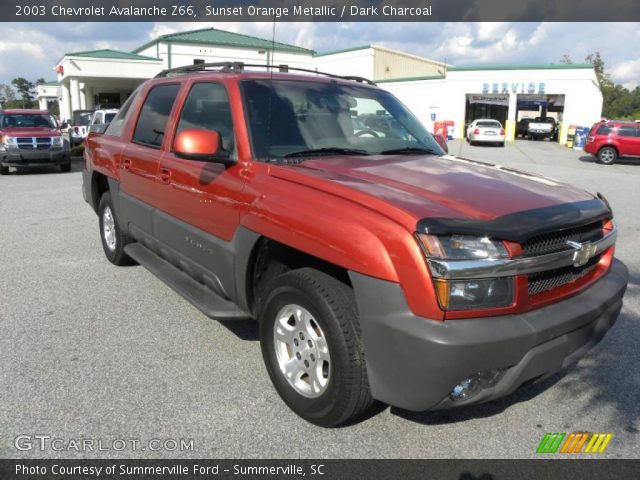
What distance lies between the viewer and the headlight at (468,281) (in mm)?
2303

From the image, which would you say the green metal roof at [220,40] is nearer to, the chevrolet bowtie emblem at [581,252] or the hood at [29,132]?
the hood at [29,132]

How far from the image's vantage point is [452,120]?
3984cm

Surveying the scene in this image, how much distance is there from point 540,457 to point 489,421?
13.7 inches

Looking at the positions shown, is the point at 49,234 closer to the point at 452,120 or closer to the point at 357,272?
the point at 357,272

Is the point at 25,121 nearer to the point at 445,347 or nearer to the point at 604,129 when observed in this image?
the point at 445,347

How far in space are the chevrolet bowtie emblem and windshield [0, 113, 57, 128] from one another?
16.8 meters

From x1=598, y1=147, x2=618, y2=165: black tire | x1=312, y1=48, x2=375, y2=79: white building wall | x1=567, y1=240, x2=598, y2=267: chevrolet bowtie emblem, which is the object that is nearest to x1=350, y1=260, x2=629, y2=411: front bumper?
x1=567, y1=240, x2=598, y2=267: chevrolet bowtie emblem

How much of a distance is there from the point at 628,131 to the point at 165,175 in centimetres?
2432

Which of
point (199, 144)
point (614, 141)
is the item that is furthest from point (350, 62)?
point (199, 144)

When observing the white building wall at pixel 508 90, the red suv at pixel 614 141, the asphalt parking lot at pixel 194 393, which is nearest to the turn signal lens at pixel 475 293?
the asphalt parking lot at pixel 194 393

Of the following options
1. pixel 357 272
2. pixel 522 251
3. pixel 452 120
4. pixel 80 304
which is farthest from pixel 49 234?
pixel 452 120

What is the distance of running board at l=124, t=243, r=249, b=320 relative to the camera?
3.41m

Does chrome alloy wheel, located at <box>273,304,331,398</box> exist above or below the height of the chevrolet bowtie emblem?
below

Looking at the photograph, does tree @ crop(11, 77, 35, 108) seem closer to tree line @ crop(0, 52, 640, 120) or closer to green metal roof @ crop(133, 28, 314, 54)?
tree line @ crop(0, 52, 640, 120)
